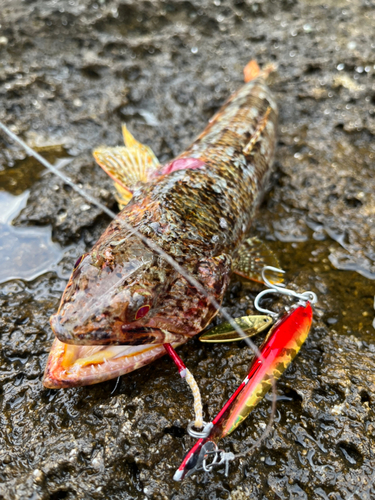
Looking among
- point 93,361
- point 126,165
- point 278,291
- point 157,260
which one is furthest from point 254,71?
point 93,361

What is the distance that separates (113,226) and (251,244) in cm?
146

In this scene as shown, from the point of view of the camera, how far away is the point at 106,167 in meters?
4.17

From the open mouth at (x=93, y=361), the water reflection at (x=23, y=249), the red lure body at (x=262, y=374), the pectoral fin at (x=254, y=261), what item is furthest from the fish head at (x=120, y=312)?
the water reflection at (x=23, y=249)

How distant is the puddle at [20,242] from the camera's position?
3.77 m

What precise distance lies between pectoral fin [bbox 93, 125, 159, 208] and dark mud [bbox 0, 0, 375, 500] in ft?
0.87

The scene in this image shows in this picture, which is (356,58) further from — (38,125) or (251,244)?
(38,125)

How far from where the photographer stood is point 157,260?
274cm

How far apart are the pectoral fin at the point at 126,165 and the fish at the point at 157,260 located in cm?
1

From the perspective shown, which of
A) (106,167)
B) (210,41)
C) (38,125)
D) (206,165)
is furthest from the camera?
(210,41)

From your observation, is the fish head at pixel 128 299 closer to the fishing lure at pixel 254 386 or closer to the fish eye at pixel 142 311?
the fish eye at pixel 142 311

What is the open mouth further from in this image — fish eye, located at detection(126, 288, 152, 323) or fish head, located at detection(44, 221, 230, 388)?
fish eye, located at detection(126, 288, 152, 323)

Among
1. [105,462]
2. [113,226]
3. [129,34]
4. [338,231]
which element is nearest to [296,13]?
[129,34]

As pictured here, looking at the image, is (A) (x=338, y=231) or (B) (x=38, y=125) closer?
(A) (x=338, y=231)

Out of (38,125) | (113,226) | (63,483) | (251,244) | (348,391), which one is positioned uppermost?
(38,125)
